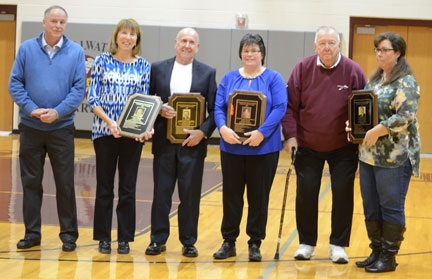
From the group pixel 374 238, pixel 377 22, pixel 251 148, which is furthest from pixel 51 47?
pixel 377 22

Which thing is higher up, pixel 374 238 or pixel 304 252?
pixel 374 238

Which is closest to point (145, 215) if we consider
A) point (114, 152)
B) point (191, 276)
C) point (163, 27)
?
point (114, 152)

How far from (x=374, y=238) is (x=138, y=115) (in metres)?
1.93

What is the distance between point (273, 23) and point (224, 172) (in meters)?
9.35

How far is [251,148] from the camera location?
17.9ft

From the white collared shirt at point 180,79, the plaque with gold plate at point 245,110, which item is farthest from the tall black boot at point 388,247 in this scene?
the white collared shirt at point 180,79

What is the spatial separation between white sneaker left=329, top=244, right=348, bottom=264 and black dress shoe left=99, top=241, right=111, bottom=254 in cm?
168

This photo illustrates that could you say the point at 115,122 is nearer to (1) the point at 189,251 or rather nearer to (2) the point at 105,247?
(2) the point at 105,247

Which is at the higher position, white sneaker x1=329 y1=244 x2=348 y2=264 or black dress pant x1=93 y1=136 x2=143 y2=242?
black dress pant x1=93 y1=136 x2=143 y2=242

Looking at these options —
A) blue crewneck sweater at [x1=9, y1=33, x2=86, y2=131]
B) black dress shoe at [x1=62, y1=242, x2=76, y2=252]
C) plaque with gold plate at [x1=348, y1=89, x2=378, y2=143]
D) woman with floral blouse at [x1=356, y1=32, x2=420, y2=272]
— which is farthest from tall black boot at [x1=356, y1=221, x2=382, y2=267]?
blue crewneck sweater at [x1=9, y1=33, x2=86, y2=131]

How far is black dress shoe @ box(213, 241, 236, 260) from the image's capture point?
554 centimetres

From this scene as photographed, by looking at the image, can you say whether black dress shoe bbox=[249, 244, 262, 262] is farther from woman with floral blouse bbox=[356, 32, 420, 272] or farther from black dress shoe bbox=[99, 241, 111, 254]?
black dress shoe bbox=[99, 241, 111, 254]

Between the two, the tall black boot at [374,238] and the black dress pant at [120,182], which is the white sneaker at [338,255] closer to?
the tall black boot at [374,238]

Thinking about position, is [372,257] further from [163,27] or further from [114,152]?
[163,27]
